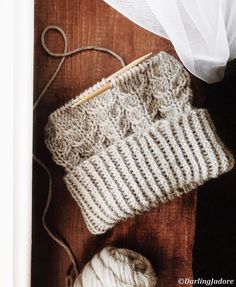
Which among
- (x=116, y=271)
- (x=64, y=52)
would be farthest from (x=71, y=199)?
(x=64, y=52)

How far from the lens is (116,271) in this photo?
3.08 feet

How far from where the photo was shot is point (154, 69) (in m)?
0.97

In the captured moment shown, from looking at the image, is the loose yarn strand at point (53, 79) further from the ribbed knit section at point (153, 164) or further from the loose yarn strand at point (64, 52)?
the ribbed knit section at point (153, 164)

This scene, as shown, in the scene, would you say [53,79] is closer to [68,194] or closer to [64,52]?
[64,52]

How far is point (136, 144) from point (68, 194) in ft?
0.72

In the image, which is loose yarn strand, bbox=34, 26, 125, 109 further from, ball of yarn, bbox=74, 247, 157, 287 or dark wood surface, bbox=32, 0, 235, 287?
ball of yarn, bbox=74, 247, 157, 287

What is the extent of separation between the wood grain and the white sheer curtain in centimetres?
10

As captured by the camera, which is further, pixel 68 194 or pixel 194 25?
pixel 68 194

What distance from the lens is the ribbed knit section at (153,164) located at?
934 millimetres

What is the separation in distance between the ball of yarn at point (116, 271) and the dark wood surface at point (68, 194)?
0.06m

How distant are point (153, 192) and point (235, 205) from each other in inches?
9.4

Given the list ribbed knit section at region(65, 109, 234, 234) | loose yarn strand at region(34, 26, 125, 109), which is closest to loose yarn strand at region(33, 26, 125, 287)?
loose yarn strand at region(34, 26, 125, 109)

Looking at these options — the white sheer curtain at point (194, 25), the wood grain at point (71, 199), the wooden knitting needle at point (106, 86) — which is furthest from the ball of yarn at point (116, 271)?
the white sheer curtain at point (194, 25)

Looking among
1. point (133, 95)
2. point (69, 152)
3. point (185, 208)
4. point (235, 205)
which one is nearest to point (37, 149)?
point (69, 152)
